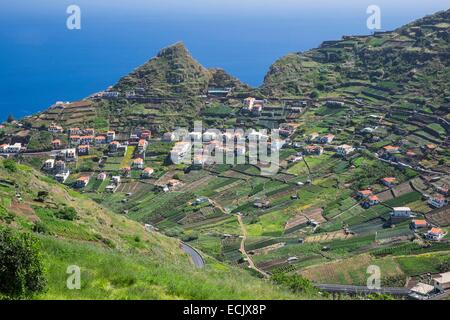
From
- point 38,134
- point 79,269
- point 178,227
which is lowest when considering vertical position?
point 178,227

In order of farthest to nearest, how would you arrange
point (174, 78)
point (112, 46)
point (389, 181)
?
point (112, 46) < point (174, 78) < point (389, 181)

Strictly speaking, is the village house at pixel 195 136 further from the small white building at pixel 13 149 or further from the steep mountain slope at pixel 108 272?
the steep mountain slope at pixel 108 272

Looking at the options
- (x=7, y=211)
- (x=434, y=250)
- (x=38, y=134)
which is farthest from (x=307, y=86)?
(x=7, y=211)

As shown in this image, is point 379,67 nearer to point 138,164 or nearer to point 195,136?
point 195,136

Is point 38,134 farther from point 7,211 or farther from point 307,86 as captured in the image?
point 7,211

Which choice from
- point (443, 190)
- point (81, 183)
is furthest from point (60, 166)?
point (443, 190)

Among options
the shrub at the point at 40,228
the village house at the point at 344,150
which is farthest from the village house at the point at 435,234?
the shrub at the point at 40,228
